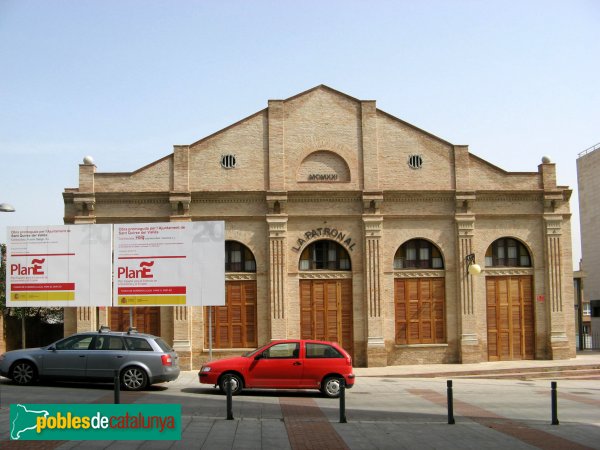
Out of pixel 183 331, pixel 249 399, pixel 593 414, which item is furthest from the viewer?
pixel 183 331

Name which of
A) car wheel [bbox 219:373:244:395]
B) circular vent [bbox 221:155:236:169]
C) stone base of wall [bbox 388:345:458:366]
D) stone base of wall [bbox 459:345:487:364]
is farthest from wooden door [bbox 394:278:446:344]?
car wheel [bbox 219:373:244:395]

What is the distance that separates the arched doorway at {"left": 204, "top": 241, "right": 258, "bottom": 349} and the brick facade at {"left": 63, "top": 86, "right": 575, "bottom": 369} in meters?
0.34

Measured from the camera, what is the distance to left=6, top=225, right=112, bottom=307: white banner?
82.6ft

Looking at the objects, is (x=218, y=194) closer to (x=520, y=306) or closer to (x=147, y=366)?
(x=147, y=366)

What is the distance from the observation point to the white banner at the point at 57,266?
82.6 feet

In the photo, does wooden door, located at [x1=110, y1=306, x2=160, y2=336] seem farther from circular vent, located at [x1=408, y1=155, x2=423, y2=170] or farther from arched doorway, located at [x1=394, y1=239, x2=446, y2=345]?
circular vent, located at [x1=408, y1=155, x2=423, y2=170]

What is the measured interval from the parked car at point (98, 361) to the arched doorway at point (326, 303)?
957cm

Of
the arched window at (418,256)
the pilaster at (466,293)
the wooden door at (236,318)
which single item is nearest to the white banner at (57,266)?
the wooden door at (236,318)

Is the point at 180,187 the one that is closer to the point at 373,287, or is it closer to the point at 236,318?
the point at 236,318

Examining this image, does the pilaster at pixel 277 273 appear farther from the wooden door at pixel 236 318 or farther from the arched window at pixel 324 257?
the arched window at pixel 324 257

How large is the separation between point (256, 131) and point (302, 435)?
17.9m

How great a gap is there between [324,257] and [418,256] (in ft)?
12.7

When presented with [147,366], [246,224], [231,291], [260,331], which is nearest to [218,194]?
[246,224]

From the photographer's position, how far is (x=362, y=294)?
29.4 meters
